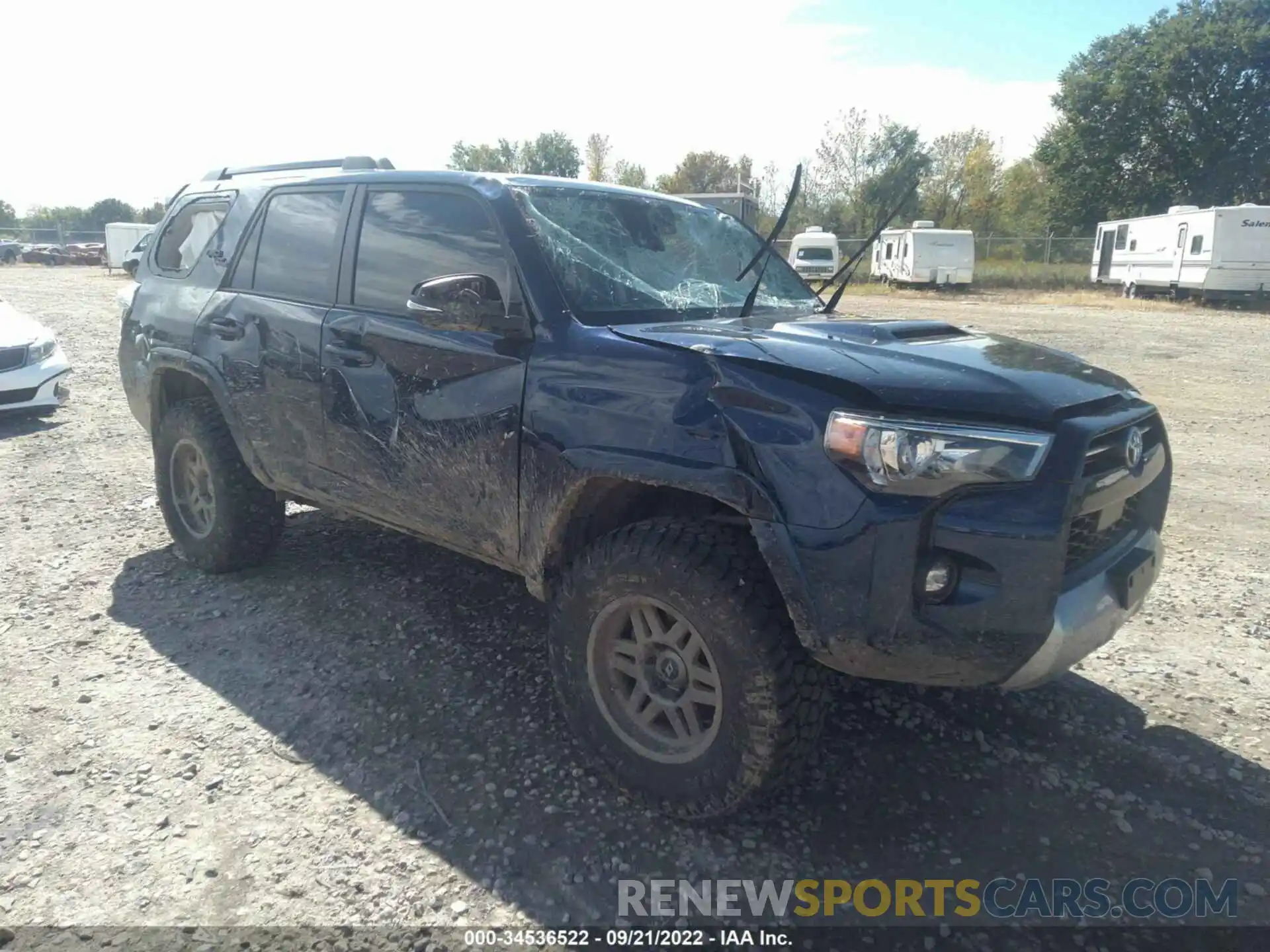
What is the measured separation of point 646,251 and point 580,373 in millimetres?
935

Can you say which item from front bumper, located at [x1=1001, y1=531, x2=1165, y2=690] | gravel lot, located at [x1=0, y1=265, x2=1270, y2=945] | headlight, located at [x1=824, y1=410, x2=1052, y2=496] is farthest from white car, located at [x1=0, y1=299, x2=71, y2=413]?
front bumper, located at [x1=1001, y1=531, x2=1165, y2=690]

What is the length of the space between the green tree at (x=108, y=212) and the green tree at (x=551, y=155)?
32.2m

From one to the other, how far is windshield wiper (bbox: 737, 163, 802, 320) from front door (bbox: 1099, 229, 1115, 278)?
102ft

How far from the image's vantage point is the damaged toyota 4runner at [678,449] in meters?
2.25

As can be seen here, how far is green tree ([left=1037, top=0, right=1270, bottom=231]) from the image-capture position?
1526 inches

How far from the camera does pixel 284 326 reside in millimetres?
3838

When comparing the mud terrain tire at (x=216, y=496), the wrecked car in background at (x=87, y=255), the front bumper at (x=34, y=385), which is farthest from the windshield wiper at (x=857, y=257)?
the wrecked car in background at (x=87, y=255)

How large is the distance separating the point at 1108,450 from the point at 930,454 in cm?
66

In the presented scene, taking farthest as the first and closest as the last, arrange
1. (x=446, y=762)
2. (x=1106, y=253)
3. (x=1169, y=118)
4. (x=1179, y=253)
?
1. (x=1169, y=118)
2. (x=1106, y=253)
3. (x=1179, y=253)
4. (x=446, y=762)

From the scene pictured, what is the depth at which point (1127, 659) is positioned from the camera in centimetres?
372

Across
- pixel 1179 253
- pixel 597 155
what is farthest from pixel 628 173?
pixel 1179 253

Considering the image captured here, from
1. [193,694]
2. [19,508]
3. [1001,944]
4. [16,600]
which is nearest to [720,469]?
[1001,944]

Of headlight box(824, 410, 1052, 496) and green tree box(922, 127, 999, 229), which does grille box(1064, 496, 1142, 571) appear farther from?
green tree box(922, 127, 999, 229)

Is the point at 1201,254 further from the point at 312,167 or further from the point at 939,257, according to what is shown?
the point at 312,167
